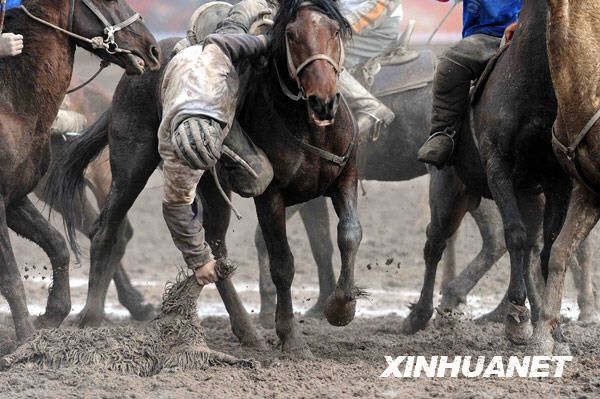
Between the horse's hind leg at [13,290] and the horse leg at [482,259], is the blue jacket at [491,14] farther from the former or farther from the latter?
the horse's hind leg at [13,290]

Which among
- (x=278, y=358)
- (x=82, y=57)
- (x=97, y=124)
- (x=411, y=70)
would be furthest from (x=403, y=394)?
(x=82, y=57)

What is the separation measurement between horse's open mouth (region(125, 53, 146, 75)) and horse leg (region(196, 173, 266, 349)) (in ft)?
2.86

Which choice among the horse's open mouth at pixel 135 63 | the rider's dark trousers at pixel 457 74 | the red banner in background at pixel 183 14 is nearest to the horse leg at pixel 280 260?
the horse's open mouth at pixel 135 63

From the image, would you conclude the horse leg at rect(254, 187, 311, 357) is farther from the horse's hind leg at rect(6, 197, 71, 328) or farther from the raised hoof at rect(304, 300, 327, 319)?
the raised hoof at rect(304, 300, 327, 319)

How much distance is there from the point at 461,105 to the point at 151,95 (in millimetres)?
1871

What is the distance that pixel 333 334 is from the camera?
7551 millimetres

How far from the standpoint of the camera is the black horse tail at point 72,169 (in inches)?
310

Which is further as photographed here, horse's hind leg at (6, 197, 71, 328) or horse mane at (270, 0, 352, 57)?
horse's hind leg at (6, 197, 71, 328)

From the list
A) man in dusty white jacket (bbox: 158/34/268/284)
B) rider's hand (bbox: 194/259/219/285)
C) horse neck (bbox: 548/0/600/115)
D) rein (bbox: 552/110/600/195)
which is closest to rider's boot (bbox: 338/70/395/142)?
man in dusty white jacket (bbox: 158/34/268/284)

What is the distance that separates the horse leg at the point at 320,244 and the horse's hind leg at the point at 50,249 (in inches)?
99.8

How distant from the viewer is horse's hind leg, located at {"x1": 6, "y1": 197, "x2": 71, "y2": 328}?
6.88 metres

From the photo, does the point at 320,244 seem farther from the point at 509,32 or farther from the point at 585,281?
the point at 509,32

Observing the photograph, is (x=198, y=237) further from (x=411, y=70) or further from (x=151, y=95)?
(x=411, y=70)

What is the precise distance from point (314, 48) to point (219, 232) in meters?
1.99
